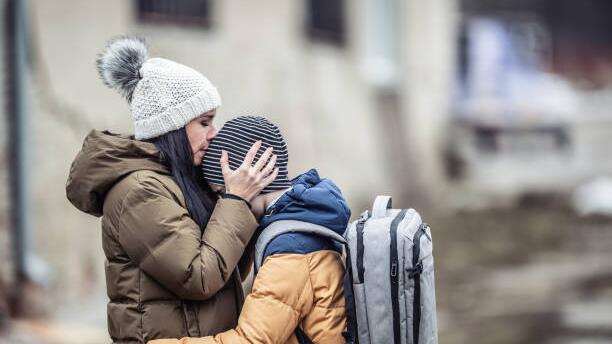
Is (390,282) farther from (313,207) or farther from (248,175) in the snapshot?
(248,175)

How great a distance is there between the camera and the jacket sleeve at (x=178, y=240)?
2.12 metres

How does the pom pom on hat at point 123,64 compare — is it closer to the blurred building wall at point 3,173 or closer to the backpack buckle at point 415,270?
the backpack buckle at point 415,270

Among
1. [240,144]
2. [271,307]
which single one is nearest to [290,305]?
[271,307]

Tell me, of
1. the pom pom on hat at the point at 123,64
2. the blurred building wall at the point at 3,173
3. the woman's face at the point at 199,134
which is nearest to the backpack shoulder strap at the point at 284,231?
the woman's face at the point at 199,134

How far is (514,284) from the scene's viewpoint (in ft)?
28.5

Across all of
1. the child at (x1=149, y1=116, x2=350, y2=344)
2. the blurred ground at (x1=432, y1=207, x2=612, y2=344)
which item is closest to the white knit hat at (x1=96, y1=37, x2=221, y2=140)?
the child at (x1=149, y1=116, x2=350, y2=344)

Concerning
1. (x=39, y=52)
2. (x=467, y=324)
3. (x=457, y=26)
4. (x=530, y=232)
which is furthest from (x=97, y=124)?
(x=457, y=26)

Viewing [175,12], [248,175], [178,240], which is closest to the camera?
[178,240]

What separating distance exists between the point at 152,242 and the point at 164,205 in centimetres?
9

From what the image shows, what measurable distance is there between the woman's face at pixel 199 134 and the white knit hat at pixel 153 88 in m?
0.02

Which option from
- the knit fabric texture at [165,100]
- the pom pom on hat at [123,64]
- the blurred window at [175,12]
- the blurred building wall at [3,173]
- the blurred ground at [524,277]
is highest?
the blurred window at [175,12]

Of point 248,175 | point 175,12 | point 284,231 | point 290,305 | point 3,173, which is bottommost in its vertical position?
point 3,173

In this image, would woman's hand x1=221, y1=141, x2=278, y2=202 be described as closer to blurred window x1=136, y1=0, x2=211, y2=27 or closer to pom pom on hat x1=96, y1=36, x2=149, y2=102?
pom pom on hat x1=96, y1=36, x2=149, y2=102

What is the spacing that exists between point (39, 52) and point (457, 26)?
7741 millimetres
